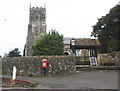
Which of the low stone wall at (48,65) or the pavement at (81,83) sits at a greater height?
the low stone wall at (48,65)

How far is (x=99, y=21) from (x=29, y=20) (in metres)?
37.3

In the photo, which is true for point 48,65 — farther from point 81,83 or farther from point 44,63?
point 81,83

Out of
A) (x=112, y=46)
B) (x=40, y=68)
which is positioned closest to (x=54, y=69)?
(x=40, y=68)

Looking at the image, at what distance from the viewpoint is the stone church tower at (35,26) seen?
61.0 metres

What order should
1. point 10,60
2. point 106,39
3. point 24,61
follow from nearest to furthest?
1. point 24,61
2. point 10,60
3. point 106,39

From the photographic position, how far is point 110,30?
3538 cm

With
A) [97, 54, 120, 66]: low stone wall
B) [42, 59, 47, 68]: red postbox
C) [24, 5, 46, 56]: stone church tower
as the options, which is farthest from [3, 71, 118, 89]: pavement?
[24, 5, 46, 56]: stone church tower

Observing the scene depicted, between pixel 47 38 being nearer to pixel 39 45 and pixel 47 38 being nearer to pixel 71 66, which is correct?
pixel 39 45

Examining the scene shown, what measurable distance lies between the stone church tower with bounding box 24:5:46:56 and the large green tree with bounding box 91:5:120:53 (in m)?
28.3

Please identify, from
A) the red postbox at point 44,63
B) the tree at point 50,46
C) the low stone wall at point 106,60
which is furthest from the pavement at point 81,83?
the tree at point 50,46

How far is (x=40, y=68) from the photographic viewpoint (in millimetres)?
15742

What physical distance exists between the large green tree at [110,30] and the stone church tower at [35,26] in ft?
92.9

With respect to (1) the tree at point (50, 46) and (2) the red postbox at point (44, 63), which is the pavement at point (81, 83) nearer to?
(2) the red postbox at point (44, 63)

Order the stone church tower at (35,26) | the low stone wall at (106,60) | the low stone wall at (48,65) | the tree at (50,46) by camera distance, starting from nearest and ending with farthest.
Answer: the low stone wall at (48,65) → the low stone wall at (106,60) → the tree at (50,46) → the stone church tower at (35,26)
